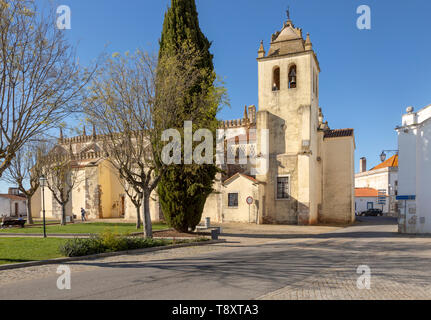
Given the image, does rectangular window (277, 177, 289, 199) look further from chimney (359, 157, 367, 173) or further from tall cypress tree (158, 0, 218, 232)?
chimney (359, 157, 367, 173)

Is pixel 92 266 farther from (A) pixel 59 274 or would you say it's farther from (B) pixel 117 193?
(B) pixel 117 193

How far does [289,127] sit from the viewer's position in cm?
3005

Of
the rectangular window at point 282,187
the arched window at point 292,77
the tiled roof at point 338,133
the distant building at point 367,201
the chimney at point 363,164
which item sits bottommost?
the distant building at point 367,201

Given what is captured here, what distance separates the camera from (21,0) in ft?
33.9

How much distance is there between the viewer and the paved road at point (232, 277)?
6738 mm

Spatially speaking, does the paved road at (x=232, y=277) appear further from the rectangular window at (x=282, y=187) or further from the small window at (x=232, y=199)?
the small window at (x=232, y=199)

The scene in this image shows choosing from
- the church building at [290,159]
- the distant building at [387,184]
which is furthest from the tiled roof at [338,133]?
the distant building at [387,184]

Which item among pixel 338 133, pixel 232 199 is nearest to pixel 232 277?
pixel 232 199

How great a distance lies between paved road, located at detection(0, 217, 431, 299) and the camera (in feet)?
22.1

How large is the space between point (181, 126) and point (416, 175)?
47.7 ft

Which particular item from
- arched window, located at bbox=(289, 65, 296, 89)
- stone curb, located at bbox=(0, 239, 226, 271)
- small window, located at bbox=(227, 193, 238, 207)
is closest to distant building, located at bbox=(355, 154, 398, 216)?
arched window, located at bbox=(289, 65, 296, 89)

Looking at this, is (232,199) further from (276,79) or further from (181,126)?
(181,126)

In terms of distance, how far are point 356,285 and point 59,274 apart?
286 inches

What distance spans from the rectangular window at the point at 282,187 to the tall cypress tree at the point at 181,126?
11512 mm
